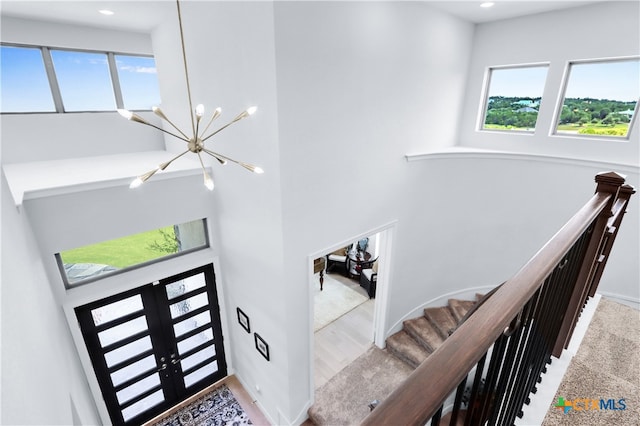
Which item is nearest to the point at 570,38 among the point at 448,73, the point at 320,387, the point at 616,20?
the point at 616,20

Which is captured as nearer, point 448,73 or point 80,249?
point 80,249

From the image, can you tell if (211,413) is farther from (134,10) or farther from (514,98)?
(514,98)


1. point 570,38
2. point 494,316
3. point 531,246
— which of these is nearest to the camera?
point 494,316

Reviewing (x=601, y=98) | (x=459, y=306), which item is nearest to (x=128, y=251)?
(x=459, y=306)

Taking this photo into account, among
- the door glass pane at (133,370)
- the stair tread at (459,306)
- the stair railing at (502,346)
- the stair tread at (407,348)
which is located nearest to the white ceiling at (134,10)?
the stair railing at (502,346)

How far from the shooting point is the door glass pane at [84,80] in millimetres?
4562

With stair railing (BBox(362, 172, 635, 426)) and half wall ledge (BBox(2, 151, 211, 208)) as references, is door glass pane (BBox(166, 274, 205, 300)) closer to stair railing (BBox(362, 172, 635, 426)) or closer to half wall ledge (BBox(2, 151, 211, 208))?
half wall ledge (BBox(2, 151, 211, 208))

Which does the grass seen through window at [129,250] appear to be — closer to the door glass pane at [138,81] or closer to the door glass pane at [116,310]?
the door glass pane at [116,310]

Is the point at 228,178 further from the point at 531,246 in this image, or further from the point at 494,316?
the point at 531,246

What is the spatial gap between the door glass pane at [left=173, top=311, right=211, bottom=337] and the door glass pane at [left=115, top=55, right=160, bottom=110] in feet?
11.7

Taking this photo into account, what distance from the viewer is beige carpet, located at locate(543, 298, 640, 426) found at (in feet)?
5.16

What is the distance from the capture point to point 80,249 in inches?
146

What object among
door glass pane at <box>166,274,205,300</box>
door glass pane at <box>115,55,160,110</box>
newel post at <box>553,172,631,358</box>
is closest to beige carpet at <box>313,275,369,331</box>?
door glass pane at <box>166,274,205,300</box>

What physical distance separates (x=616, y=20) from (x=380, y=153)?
3518 millimetres
